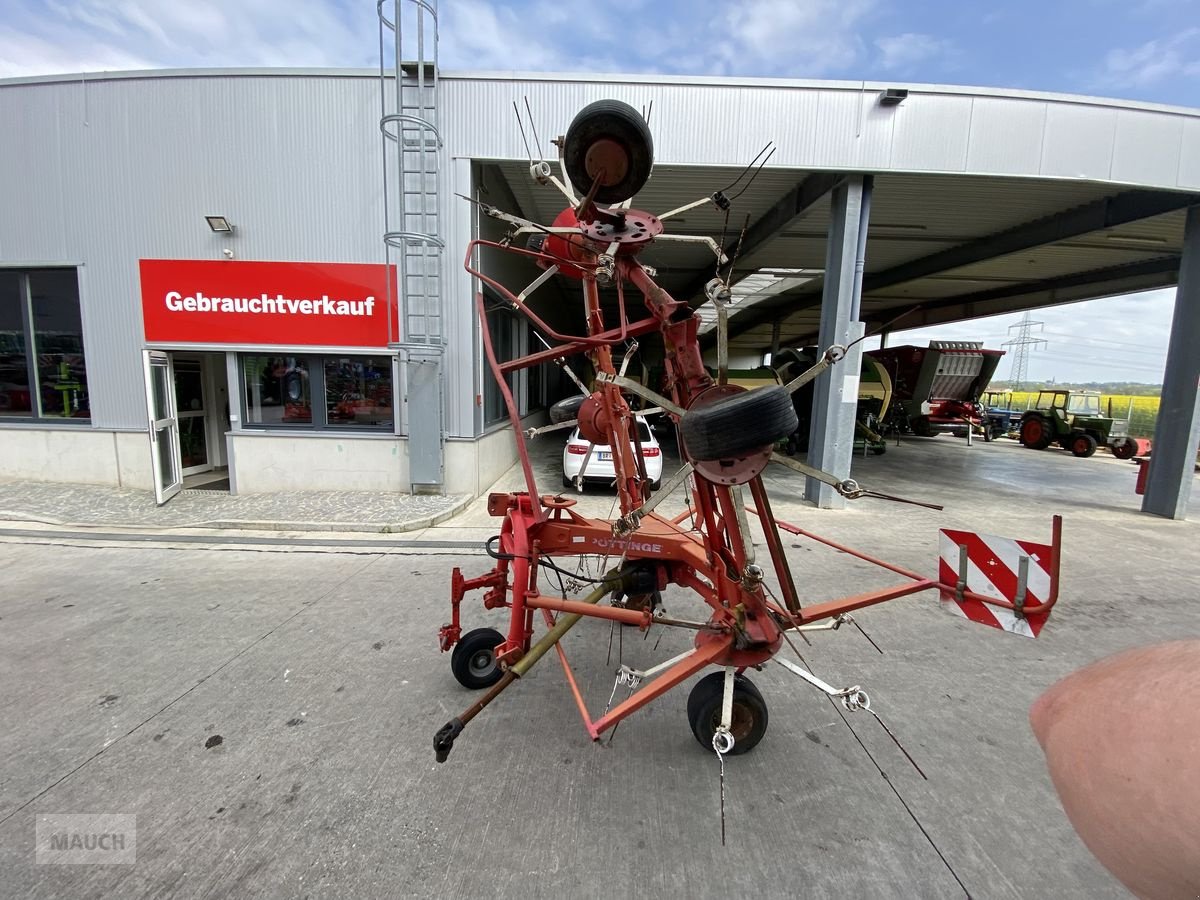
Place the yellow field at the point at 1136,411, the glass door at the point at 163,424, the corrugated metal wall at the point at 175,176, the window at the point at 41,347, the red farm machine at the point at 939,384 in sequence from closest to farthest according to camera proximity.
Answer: the glass door at the point at 163,424 < the corrugated metal wall at the point at 175,176 < the window at the point at 41,347 < the red farm machine at the point at 939,384 < the yellow field at the point at 1136,411

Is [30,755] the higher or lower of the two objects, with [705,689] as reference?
lower

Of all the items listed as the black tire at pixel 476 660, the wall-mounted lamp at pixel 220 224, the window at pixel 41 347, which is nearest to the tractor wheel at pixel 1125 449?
the black tire at pixel 476 660

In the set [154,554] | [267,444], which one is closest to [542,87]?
[267,444]

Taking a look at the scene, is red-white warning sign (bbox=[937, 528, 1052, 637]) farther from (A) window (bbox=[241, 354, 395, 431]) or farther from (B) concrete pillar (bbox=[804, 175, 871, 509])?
(A) window (bbox=[241, 354, 395, 431])

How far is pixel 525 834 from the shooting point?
7.35 ft

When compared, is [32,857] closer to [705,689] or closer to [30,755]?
[30,755]

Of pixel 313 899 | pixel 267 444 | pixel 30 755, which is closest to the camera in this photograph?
pixel 313 899

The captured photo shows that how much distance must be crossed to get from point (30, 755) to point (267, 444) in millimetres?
6345

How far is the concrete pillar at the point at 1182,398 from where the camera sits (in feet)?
26.7

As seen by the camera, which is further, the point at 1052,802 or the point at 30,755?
the point at 30,755

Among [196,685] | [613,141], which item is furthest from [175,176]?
[613,141]

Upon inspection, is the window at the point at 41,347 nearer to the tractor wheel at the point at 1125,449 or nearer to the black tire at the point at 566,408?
the black tire at the point at 566,408

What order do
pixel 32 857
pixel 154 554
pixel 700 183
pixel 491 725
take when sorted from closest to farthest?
pixel 32 857, pixel 491 725, pixel 154 554, pixel 700 183

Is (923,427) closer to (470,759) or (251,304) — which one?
(251,304)
